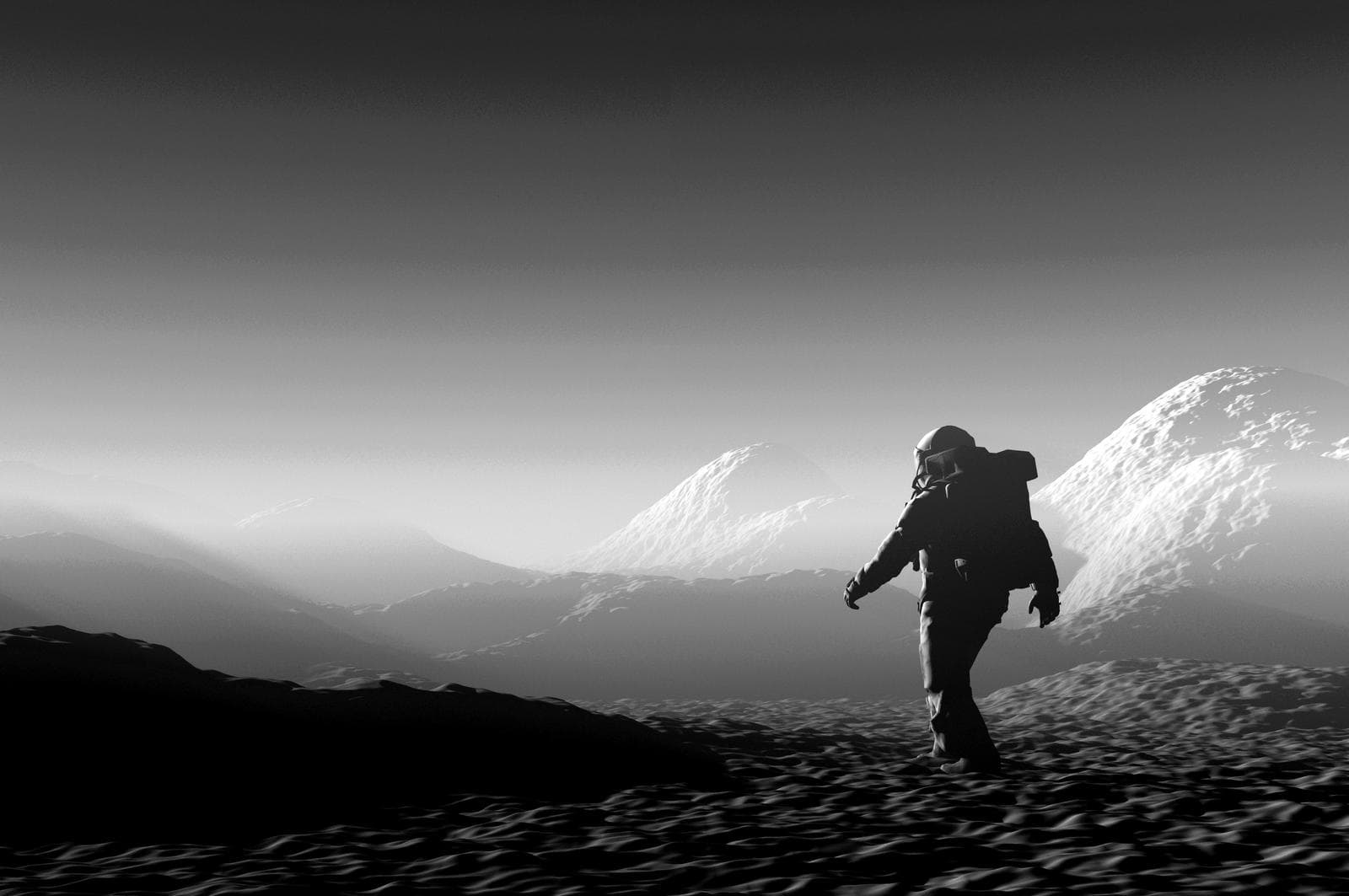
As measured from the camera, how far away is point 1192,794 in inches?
288

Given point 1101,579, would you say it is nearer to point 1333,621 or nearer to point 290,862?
point 1333,621

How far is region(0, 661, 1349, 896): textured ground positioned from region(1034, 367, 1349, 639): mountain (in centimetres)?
8576

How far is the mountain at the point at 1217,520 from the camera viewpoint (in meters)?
88.4

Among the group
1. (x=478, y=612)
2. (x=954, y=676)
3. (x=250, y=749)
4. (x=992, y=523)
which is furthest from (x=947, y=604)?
(x=478, y=612)

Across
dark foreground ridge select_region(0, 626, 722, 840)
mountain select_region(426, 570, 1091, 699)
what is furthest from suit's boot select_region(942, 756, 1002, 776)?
mountain select_region(426, 570, 1091, 699)

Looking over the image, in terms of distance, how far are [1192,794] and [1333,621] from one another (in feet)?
371

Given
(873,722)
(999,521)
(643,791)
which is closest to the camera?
(643,791)

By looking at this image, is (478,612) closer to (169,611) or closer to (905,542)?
(169,611)

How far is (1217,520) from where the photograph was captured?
12400 cm

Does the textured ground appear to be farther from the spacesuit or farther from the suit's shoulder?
the suit's shoulder

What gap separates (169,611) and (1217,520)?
136500mm

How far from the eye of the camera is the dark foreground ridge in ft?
25.0

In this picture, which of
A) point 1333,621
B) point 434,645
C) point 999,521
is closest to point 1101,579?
point 1333,621

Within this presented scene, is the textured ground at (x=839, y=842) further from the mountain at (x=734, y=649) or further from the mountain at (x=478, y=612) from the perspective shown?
the mountain at (x=478, y=612)
